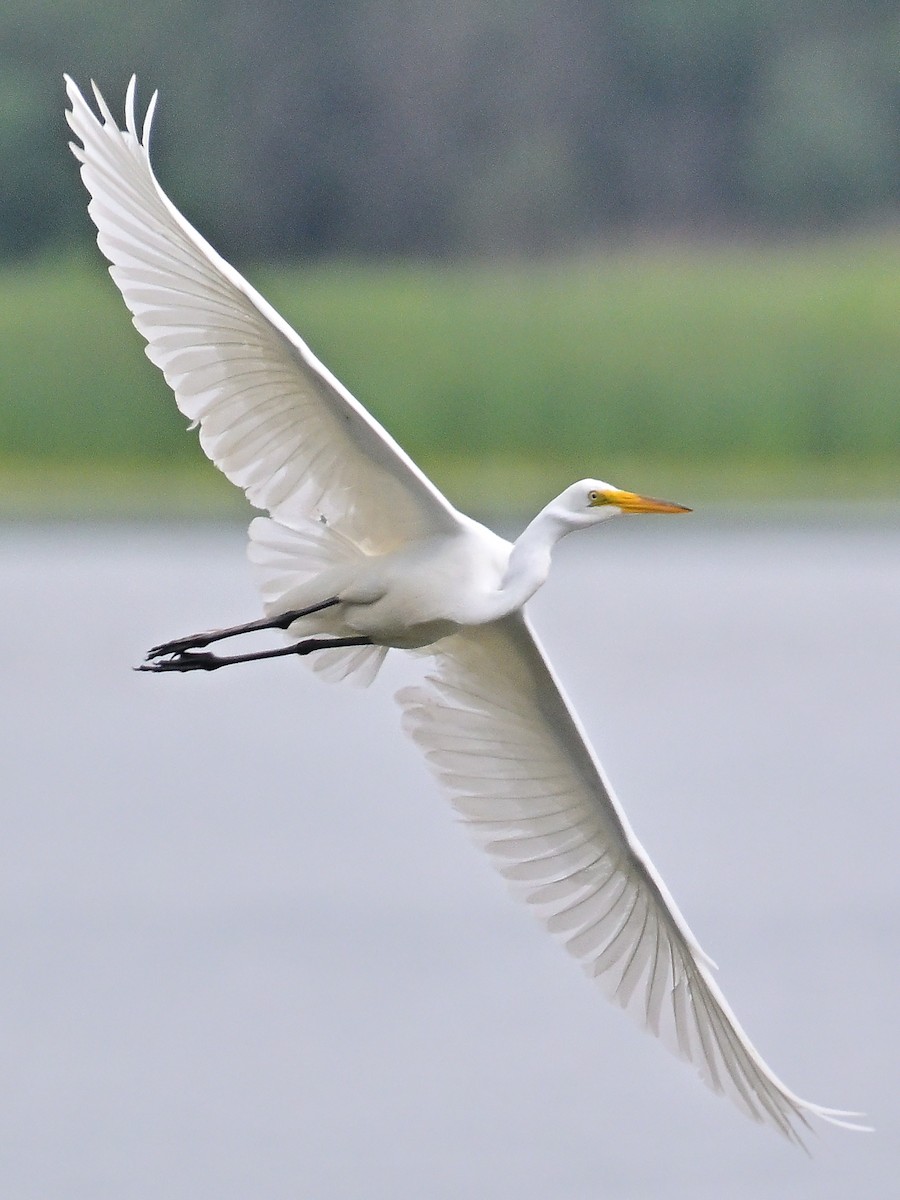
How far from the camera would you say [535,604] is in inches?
616

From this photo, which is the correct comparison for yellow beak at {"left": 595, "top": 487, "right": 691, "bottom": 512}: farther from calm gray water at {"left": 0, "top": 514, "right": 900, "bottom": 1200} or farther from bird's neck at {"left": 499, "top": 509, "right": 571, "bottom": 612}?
calm gray water at {"left": 0, "top": 514, "right": 900, "bottom": 1200}

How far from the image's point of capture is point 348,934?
1013 cm

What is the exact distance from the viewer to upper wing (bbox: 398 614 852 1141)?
604 centimetres

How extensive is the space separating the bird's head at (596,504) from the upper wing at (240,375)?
27cm

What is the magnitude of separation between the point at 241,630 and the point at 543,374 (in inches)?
335

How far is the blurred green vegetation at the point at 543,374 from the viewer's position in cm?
→ 1380

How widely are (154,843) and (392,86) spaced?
782 cm

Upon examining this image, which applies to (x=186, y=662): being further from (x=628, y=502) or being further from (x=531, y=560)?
(x=628, y=502)

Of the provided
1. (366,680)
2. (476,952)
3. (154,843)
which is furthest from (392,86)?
(366,680)

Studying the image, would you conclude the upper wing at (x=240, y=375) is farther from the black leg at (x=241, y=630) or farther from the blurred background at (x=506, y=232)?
the blurred background at (x=506, y=232)

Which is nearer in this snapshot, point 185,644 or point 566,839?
point 185,644

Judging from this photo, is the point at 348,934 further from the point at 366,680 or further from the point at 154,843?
the point at 366,680

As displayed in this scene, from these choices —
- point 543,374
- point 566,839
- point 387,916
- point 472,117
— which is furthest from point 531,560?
point 472,117

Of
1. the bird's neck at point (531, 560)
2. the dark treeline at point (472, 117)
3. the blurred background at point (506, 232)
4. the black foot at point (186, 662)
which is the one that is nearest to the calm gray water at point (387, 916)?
the blurred background at point (506, 232)
